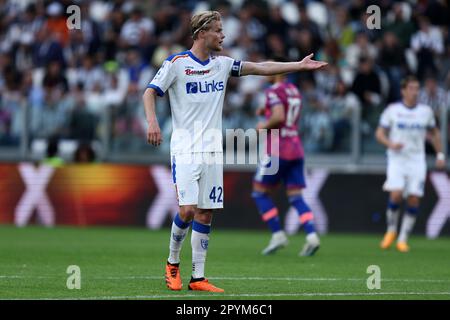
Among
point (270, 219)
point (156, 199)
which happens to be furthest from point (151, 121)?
point (156, 199)

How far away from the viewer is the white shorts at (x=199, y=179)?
33.2ft

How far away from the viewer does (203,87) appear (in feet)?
33.7

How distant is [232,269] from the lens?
12.5 m

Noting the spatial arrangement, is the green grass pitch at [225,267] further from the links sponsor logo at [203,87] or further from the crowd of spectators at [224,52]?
the crowd of spectators at [224,52]

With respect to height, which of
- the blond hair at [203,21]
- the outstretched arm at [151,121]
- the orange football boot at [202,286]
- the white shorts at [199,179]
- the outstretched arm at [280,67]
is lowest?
the orange football boot at [202,286]

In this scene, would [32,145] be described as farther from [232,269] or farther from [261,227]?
[232,269]

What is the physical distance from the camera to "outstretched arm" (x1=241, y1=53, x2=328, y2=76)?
10141 millimetres

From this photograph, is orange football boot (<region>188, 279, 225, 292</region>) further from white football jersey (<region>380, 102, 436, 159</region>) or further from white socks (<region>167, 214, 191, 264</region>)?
white football jersey (<region>380, 102, 436, 159</region>)

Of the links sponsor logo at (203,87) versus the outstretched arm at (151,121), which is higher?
the links sponsor logo at (203,87)

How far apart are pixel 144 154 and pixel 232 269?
8568mm

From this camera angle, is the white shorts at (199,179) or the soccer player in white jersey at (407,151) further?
the soccer player in white jersey at (407,151)

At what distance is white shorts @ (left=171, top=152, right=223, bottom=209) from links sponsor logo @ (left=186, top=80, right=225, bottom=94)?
59 centimetres

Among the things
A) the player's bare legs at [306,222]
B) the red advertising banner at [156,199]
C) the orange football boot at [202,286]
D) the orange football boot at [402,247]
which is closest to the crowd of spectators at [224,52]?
the red advertising banner at [156,199]

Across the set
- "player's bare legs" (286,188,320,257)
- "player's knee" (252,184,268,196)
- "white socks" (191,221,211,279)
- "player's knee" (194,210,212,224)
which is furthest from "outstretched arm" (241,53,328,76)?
"player's knee" (252,184,268,196)
